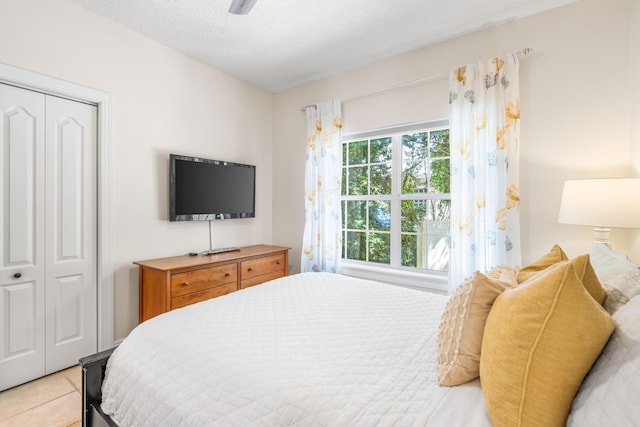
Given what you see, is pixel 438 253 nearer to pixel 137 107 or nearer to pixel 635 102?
pixel 635 102

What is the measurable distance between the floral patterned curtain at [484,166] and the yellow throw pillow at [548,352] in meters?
1.86

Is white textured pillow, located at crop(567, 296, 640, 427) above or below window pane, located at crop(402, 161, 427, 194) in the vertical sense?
below

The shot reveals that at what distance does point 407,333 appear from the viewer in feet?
4.43

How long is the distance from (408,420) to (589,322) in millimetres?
502

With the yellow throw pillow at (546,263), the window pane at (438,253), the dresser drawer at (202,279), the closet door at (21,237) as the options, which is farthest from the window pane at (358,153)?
the closet door at (21,237)

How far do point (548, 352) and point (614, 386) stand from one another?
11 centimetres

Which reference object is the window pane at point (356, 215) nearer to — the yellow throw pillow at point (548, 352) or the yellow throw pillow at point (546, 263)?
the yellow throw pillow at point (546, 263)

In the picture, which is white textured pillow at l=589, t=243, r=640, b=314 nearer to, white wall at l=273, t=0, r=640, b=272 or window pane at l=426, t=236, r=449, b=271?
white wall at l=273, t=0, r=640, b=272

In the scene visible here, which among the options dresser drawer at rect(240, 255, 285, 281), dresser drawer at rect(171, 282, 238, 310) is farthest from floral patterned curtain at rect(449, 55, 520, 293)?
dresser drawer at rect(171, 282, 238, 310)

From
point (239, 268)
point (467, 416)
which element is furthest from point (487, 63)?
point (239, 268)

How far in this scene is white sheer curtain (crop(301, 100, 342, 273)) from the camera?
3367mm

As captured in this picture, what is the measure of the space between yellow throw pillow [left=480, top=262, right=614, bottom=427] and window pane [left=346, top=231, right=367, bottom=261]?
266 cm

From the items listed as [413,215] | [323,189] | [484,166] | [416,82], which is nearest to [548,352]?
[484,166]

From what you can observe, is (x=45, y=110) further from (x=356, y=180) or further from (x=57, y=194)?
(x=356, y=180)
